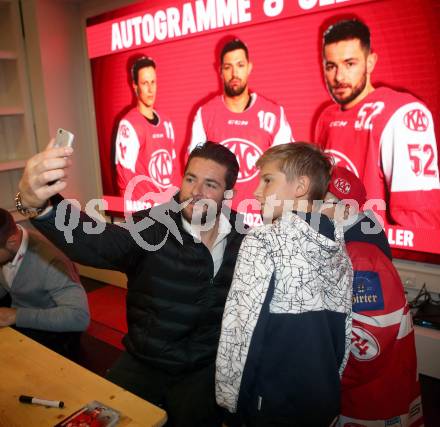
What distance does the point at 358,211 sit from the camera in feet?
4.28

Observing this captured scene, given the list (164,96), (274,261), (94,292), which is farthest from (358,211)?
(94,292)

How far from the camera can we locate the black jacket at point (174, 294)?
1.55m

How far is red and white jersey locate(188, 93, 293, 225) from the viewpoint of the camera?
262 cm

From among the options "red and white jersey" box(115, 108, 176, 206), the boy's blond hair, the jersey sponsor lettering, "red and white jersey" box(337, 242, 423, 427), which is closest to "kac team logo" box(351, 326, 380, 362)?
"red and white jersey" box(337, 242, 423, 427)

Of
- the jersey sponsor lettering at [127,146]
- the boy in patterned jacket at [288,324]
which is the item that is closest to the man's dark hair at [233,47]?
the jersey sponsor lettering at [127,146]

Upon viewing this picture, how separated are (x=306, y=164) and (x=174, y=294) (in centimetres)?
72

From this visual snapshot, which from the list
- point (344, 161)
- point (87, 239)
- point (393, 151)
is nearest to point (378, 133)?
point (393, 151)

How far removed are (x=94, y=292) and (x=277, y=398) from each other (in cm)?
293

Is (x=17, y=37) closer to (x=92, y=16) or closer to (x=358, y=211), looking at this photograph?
(x=92, y=16)

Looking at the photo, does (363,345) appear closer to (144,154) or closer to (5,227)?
(5,227)

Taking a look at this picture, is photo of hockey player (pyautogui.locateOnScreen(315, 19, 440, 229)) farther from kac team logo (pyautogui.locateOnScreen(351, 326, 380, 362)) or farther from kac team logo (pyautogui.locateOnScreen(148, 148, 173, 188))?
kac team logo (pyautogui.locateOnScreen(148, 148, 173, 188))

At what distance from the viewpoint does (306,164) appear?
1.20m

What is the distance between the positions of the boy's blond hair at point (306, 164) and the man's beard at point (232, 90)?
1591 millimetres

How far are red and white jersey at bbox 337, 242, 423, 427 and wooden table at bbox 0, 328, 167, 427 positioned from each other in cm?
59
